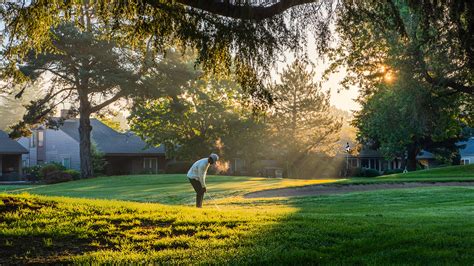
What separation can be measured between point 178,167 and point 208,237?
45.9 metres

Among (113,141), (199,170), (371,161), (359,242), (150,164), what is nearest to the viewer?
(359,242)

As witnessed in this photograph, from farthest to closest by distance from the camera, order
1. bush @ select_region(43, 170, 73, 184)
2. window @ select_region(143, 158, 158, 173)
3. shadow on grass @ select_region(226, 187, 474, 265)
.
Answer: window @ select_region(143, 158, 158, 173)
bush @ select_region(43, 170, 73, 184)
shadow on grass @ select_region(226, 187, 474, 265)

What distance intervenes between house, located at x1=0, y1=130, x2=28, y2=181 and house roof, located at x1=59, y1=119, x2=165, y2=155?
17.8ft

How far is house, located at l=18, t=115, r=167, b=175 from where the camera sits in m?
56.3

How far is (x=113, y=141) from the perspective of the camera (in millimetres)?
57719

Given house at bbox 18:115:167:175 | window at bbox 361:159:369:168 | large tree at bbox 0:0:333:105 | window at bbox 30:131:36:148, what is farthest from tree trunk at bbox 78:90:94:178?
window at bbox 361:159:369:168

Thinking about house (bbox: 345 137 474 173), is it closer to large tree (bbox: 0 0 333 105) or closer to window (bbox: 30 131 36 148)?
window (bbox: 30 131 36 148)

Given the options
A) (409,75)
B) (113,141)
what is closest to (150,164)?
(113,141)

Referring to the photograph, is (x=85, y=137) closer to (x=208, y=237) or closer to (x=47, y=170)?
(x=47, y=170)

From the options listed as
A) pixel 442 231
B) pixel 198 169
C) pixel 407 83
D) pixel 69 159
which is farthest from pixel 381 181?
pixel 69 159

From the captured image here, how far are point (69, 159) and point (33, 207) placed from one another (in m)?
48.8

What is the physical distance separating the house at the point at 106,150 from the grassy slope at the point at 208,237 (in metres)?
45.4

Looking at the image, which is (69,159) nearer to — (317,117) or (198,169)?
(317,117)

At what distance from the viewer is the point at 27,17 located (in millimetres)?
9844
